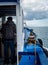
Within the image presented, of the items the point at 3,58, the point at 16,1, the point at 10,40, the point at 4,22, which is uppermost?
the point at 16,1

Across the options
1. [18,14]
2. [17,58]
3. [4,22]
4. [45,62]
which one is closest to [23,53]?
[17,58]

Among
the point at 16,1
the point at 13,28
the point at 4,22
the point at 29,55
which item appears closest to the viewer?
the point at 16,1

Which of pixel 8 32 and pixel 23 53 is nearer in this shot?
pixel 23 53

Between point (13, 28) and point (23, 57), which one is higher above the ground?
point (13, 28)

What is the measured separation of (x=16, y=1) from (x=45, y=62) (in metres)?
1.59

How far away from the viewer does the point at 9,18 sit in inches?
247

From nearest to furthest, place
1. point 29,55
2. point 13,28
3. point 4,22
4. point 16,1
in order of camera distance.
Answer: point 16,1
point 29,55
point 13,28
point 4,22

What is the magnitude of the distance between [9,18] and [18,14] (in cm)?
102

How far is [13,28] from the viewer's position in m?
6.19

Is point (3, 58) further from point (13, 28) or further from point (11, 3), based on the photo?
point (11, 3)

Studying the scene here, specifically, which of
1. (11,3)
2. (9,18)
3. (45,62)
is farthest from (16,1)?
(45,62)

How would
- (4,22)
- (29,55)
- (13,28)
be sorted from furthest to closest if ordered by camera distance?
(4,22) → (13,28) → (29,55)

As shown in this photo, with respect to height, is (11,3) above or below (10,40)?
above

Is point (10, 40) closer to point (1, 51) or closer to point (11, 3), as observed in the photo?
point (1, 51)
